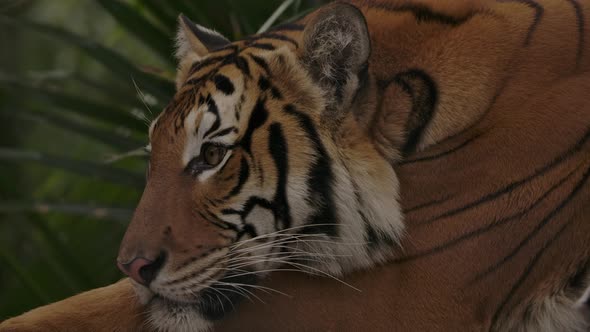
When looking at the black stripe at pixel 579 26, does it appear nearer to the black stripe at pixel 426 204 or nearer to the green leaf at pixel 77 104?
the black stripe at pixel 426 204

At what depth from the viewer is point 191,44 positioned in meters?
2.45

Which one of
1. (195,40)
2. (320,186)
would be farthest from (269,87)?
(195,40)

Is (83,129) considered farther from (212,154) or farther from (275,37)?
(212,154)

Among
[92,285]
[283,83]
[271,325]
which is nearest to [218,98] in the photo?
[283,83]

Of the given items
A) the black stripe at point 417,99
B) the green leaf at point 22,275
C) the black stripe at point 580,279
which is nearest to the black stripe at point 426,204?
the black stripe at point 417,99

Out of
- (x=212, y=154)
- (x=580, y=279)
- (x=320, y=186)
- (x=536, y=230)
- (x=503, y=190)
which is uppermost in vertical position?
(x=212, y=154)

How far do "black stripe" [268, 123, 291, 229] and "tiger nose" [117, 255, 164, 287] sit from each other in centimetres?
29

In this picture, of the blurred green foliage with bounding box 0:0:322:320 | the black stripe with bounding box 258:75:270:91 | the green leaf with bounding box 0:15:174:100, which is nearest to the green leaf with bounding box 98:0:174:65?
the blurred green foliage with bounding box 0:0:322:320

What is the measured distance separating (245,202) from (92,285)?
6.15ft

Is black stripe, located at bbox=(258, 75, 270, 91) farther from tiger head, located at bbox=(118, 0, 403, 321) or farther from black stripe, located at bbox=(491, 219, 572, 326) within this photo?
black stripe, located at bbox=(491, 219, 572, 326)

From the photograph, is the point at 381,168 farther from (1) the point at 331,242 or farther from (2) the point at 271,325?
(2) the point at 271,325

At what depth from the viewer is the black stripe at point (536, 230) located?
208 centimetres

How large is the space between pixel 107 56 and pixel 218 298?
124cm

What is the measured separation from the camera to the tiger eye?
2.04m
